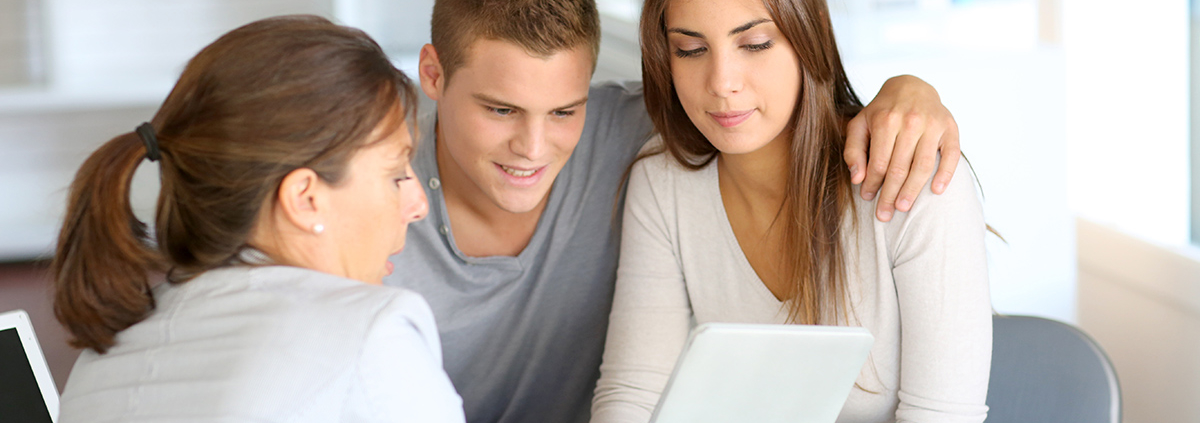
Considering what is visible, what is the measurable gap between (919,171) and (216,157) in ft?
2.82

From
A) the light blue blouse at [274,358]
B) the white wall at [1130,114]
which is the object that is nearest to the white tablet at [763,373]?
the light blue blouse at [274,358]

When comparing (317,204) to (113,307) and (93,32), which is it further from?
(93,32)

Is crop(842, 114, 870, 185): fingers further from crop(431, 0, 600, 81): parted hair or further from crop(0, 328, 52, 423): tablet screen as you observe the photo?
crop(0, 328, 52, 423): tablet screen

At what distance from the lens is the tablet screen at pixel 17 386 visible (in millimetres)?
1146

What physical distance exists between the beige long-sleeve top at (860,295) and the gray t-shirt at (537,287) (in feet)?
0.34

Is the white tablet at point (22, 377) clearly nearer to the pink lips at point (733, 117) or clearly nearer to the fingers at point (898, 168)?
the pink lips at point (733, 117)

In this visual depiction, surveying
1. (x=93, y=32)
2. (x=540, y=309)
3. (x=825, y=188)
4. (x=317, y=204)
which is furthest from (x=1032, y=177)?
(x=93, y=32)

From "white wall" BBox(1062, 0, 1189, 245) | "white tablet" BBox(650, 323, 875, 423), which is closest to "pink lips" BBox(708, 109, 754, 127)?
"white tablet" BBox(650, 323, 875, 423)

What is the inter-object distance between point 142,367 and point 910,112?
100 cm

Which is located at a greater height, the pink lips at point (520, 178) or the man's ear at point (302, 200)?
the man's ear at point (302, 200)

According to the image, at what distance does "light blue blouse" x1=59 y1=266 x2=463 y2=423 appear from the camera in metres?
0.79

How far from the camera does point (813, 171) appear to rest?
4.52ft

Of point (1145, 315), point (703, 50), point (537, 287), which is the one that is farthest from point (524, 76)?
point (1145, 315)

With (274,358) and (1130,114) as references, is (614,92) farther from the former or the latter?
(1130,114)
